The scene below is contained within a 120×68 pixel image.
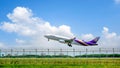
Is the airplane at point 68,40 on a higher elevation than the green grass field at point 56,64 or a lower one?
higher

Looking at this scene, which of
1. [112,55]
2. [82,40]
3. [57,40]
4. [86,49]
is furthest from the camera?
[82,40]

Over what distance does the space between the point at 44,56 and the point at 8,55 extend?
40.4 ft

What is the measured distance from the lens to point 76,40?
150m

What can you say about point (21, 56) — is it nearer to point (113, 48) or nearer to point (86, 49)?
point (86, 49)

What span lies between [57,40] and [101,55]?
46.9 metres

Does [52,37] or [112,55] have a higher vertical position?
[52,37]

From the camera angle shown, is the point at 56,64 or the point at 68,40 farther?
the point at 68,40

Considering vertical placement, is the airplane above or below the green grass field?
above

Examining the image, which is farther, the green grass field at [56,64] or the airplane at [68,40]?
the airplane at [68,40]

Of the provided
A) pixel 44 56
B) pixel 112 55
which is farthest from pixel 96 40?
pixel 44 56

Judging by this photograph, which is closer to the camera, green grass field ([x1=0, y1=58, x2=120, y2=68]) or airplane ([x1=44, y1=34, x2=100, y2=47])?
green grass field ([x1=0, y1=58, x2=120, y2=68])

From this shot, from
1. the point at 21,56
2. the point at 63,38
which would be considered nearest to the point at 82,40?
the point at 63,38

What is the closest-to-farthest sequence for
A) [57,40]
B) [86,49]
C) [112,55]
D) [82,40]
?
[86,49] → [112,55] → [57,40] → [82,40]

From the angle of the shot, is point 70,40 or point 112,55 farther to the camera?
point 70,40
